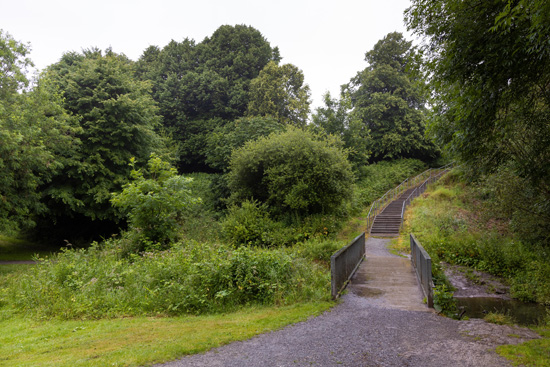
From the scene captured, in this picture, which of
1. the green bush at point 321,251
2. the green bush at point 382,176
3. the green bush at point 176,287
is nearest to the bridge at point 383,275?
the green bush at point 176,287

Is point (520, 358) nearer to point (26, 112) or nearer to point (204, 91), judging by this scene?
point (26, 112)

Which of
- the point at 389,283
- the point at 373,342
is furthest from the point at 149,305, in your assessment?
the point at 389,283

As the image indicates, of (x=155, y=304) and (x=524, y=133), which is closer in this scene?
(x=155, y=304)

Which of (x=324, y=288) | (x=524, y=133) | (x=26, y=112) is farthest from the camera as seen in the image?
(x=26, y=112)

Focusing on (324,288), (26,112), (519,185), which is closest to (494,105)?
(324,288)

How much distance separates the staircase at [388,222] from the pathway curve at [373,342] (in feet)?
43.8

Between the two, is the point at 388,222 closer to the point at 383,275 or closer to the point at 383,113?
the point at 383,275

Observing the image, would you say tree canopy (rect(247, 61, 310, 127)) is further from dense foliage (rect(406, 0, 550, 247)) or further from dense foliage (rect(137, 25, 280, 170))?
dense foliage (rect(406, 0, 550, 247))

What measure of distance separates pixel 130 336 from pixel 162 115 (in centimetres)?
3126

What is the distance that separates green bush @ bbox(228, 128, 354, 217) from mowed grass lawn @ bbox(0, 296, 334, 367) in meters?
10.4

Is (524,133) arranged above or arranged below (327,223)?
above

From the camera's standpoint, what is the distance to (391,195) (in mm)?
28500

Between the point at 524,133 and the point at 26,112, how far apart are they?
2059cm

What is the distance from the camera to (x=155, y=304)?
25.2 ft
